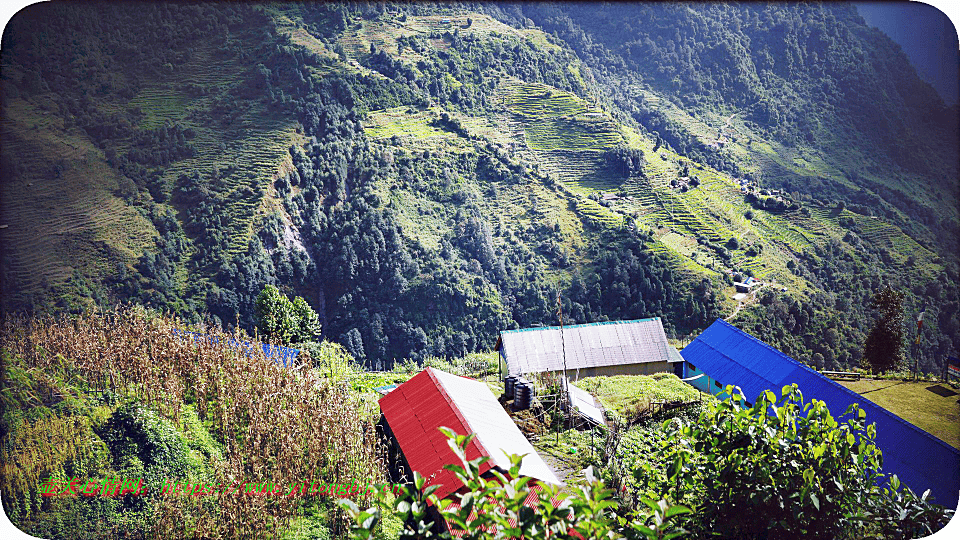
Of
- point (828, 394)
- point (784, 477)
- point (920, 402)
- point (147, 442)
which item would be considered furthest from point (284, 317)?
point (920, 402)

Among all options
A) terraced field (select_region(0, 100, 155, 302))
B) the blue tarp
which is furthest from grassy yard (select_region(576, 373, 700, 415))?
terraced field (select_region(0, 100, 155, 302))

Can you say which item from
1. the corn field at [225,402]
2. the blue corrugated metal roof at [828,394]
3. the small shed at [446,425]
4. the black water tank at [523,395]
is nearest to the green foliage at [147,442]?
the corn field at [225,402]

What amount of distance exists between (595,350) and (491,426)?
22.0 feet

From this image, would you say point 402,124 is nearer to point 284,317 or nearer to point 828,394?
point 284,317

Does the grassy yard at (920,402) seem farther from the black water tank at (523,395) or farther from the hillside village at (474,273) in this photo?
the black water tank at (523,395)

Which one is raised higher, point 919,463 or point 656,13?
point 656,13

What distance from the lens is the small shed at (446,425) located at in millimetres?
4883

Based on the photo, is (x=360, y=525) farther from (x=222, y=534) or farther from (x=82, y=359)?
(x=82, y=359)

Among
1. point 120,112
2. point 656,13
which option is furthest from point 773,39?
point 120,112

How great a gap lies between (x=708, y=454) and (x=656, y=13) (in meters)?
42.2

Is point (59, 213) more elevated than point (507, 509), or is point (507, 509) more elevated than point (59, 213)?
point (507, 509)

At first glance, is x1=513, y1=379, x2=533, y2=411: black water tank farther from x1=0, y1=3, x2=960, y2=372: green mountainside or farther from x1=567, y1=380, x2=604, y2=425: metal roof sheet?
x1=0, y1=3, x2=960, y2=372: green mountainside

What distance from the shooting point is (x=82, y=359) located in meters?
5.63

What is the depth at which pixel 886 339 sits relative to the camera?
1324 centimetres
